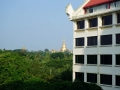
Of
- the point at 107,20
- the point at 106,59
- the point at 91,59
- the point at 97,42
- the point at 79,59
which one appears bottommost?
the point at 79,59

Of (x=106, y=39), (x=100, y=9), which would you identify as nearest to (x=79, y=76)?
(x=106, y=39)

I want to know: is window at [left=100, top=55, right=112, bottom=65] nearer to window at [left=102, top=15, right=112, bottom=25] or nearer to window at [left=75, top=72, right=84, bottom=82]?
window at [left=75, top=72, right=84, bottom=82]

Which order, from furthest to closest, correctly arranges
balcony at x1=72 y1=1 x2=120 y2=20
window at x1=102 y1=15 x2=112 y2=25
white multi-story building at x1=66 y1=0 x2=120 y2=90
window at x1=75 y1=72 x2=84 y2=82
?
window at x1=75 y1=72 x2=84 y2=82, window at x1=102 y1=15 x2=112 y2=25, balcony at x1=72 y1=1 x2=120 y2=20, white multi-story building at x1=66 y1=0 x2=120 y2=90

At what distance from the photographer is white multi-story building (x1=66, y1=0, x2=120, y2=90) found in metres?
23.1

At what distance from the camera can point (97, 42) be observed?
82.3 ft

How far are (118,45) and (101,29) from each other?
129 inches

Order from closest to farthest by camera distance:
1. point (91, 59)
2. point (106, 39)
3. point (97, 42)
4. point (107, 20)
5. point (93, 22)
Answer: point (106, 39), point (107, 20), point (97, 42), point (91, 59), point (93, 22)

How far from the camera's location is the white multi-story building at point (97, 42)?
23.1 metres

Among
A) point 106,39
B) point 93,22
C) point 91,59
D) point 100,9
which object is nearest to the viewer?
point 106,39

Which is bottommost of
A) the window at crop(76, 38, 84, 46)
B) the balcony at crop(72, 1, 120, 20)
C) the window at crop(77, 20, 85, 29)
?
the window at crop(76, 38, 84, 46)

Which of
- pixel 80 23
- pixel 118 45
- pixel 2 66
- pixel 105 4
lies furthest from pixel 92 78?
pixel 2 66

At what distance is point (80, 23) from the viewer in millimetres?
27734

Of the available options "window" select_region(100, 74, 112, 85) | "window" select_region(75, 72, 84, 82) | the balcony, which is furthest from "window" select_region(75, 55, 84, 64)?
the balcony

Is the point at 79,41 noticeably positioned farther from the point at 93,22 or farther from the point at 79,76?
the point at 79,76
